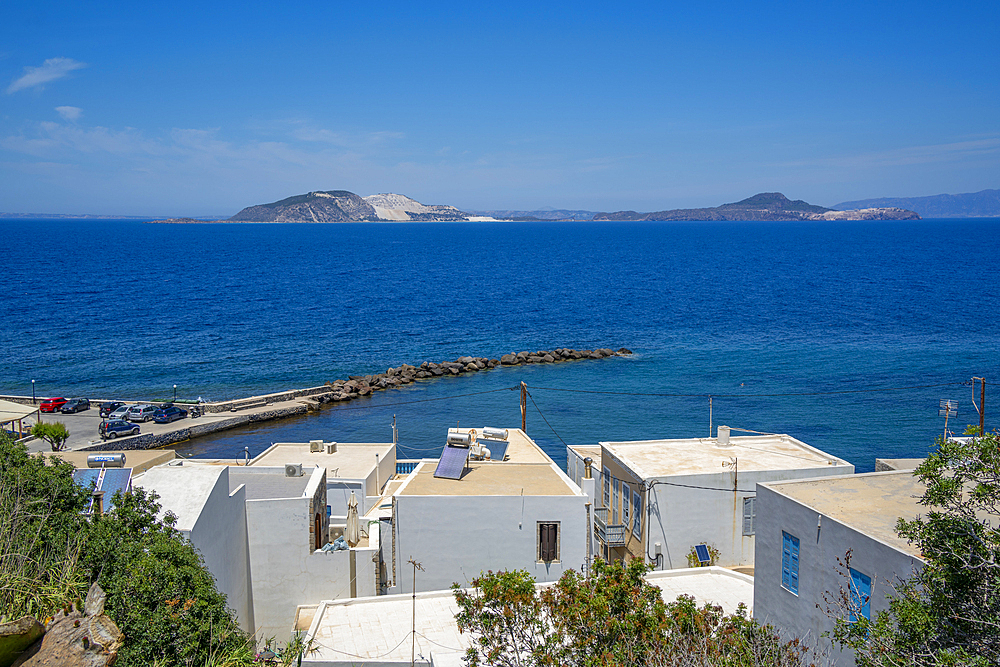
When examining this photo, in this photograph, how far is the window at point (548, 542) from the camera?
1805 centimetres

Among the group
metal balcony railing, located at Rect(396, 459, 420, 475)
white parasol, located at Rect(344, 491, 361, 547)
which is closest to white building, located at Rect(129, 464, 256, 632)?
white parasol, located at Rect(344, 491, 361, 547)

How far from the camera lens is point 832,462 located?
2269cm

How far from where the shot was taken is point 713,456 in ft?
77.8

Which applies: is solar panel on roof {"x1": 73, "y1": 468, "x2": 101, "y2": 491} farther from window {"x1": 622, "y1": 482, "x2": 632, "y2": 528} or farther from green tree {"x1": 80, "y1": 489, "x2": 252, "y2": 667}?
window {"x1": 622, "y1": 482, "x2": 632, "y2": 528}

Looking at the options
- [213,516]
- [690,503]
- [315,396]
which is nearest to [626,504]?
[690,503]

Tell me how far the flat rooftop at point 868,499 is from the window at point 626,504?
28.0 ft

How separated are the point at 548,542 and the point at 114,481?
966 centimetres

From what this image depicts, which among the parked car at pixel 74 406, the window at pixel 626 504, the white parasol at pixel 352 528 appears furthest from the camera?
the parked car at pixel 74 406

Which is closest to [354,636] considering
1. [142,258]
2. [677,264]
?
[677,264]

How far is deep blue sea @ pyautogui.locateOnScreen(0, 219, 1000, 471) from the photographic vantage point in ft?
152

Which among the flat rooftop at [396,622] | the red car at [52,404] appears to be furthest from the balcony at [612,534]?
the red car at [52,404]

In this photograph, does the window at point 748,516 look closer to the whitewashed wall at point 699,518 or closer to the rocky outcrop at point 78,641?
the whitewashed wall at point 699,518

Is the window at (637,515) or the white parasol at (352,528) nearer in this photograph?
the white parasol at (352,528)

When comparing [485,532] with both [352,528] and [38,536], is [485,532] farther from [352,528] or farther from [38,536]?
[38,536]
